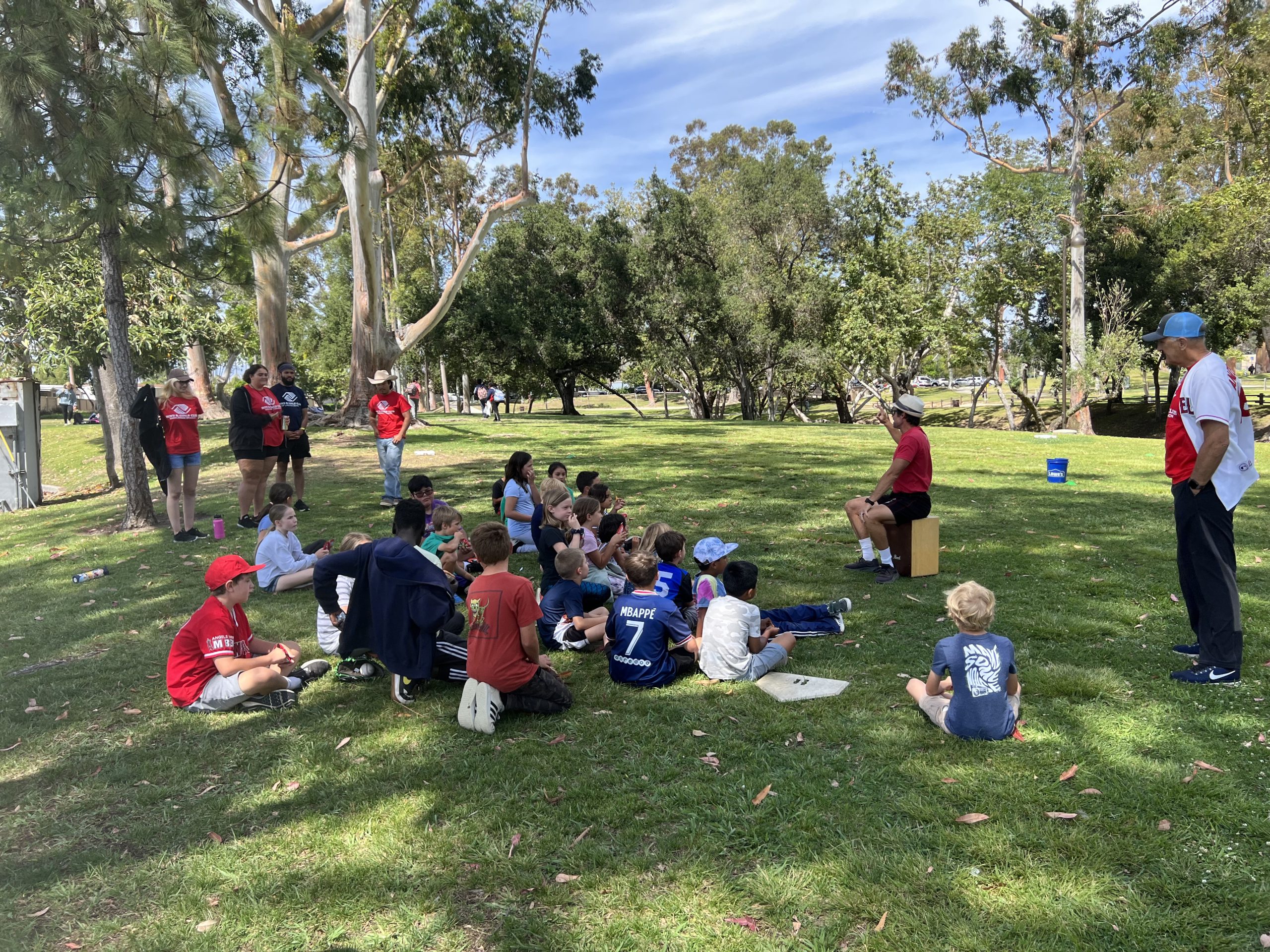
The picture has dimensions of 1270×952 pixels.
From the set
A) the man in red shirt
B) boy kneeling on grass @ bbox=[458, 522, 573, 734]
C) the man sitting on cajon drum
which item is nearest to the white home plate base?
boy kneeling on grass @ bbox=[458, 522, 573, 734]

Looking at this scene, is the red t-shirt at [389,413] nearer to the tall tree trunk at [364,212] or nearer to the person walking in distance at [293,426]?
the person walking in distance at [293,426]

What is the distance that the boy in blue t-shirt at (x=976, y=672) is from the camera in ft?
12.4

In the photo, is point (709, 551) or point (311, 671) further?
point (709, 551)

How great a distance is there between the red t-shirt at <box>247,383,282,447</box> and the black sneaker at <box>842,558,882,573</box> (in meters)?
6.73

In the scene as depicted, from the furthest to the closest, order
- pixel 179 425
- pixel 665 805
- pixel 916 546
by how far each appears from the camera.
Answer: pixel 179 425 → pixel 916 546 → pixel 665 805

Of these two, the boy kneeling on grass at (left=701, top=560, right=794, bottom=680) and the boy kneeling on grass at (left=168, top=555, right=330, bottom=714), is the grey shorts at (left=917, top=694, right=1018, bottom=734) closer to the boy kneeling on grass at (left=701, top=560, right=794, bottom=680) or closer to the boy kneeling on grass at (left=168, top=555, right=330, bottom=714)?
the boy kneeling on grass at (left=701, top=560, right=794, bottom=680)

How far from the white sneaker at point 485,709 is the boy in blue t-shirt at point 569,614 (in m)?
1.16

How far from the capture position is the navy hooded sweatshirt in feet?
15.3

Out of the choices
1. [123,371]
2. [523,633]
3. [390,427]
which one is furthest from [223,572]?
[123,371]

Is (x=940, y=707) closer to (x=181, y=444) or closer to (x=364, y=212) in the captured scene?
(x=181, y=444)

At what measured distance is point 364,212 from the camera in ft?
65.7

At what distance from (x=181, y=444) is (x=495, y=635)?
20.9 ft

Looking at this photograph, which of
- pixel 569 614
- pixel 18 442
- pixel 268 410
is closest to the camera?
pixel 569 614

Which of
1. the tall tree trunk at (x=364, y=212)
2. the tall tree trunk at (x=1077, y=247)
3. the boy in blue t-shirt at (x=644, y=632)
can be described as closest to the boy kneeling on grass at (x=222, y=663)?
the boy in blue t-shirt at (x=644, y=632)
